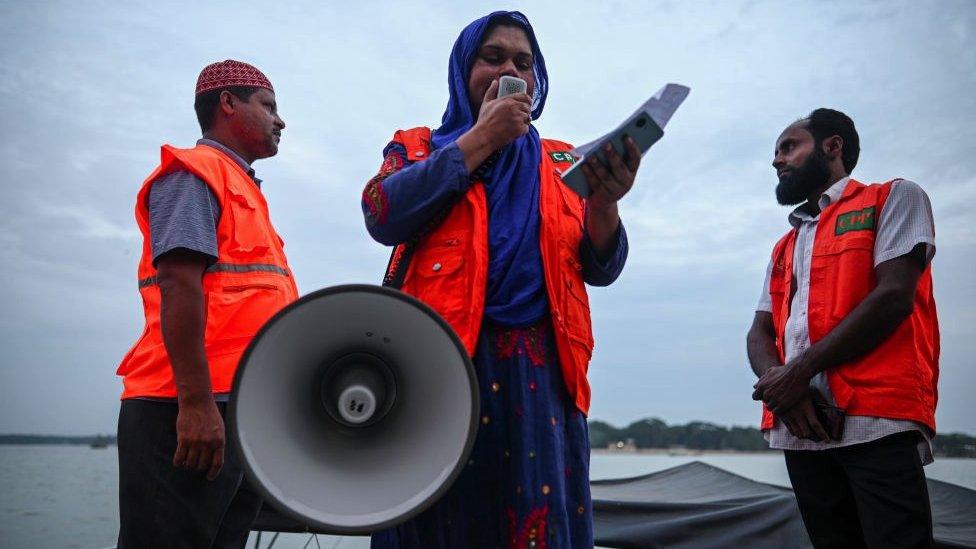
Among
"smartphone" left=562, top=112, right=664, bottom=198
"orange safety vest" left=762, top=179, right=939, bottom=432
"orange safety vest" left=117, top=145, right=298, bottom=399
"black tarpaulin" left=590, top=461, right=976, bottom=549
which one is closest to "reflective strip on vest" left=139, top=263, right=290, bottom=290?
"orange safety vest" left=117, top=145, right=298, bottom=399

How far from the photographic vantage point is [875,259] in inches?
89.4

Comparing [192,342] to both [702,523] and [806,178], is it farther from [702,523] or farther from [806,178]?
[702,523]

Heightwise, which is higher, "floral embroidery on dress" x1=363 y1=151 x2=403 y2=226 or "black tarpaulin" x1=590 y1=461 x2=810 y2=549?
"floral embroidery on dress" x1=363 y1=151 x2=403 y2=226

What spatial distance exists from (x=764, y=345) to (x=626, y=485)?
328 centimetres

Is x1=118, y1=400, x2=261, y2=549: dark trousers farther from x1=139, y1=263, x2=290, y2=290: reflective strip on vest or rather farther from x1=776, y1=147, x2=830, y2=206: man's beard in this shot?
x1=776, y1=147, x2=830, y2=206: man's beard

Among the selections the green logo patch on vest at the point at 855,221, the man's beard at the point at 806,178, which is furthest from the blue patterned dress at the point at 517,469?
the man's beard at the point at 806,178

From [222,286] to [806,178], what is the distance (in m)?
2.21

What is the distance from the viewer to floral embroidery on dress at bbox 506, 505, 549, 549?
1.34m

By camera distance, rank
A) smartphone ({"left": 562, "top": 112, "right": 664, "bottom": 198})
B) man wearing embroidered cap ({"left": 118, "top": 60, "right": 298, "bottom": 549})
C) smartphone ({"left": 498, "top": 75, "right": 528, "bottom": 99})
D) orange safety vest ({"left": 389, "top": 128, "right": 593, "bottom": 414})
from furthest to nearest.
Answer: man wearing embroidered cap ({"left": 118, "top": 60, "right": 298, "bottom": 549}), smartphone ({"left": 498, "top": 75, "right": 528, "bottom": 99}), orange safety vest ({"left": 389, "top": 128, "right": 593, "bottom": 414}), smartphone ({"left": 562, "top": 112, "right": 664, "bottom": 198})

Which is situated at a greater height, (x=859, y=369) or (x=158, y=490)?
(x=859, y=369)

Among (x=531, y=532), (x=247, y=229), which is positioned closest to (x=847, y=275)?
(x=531, y=532)

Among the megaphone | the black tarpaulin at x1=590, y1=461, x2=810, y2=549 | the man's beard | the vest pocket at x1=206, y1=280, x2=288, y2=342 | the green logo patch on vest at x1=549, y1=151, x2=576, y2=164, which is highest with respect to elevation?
the man's beard

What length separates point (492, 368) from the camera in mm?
1467

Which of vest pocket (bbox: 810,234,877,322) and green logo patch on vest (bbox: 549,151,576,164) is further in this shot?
vest pocket (bbox: 810,234,877,322)
